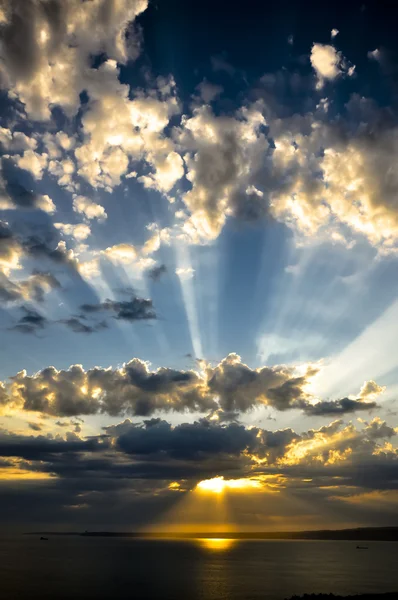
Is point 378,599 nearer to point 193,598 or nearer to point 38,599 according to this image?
point 193,598

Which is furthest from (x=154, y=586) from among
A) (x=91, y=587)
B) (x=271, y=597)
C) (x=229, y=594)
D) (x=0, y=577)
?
(x=0, y=577)

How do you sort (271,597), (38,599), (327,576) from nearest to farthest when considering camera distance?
1. (38,599)
2. (271,597)
3. (327,576)

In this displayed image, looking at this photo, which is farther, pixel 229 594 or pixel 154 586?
pixel 154 586

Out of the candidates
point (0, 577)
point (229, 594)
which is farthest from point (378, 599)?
point (0, 577)

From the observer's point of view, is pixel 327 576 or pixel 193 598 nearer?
pixel 193 598

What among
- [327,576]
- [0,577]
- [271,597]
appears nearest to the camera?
[271,597]

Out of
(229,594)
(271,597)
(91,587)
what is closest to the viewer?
(271,597)

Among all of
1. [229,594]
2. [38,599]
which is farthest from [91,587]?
[229,594]

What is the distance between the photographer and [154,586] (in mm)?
143875

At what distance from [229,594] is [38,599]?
51545 mm

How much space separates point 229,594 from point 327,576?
242 feet

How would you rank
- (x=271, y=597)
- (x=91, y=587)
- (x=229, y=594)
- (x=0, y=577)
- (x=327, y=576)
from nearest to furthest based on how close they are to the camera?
(x=271, y=597) < (x=229, y=594) < (x=91, y=587) < (x=0, y=577) < (x=327, y=576)

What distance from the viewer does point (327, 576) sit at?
595 feet

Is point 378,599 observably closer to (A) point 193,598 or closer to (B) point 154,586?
(A) point 193,598
